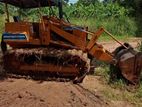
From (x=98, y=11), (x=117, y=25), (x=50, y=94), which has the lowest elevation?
(x=117, y=25)

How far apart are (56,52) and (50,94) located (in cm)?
162

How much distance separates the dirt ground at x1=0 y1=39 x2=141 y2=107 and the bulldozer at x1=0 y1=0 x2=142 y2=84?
1.30 feet

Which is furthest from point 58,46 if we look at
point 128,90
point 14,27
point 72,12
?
point 72,12

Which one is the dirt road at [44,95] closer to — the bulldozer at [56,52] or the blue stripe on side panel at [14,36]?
the bulldozer at [56,52]

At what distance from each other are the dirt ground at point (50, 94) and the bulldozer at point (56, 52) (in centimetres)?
40

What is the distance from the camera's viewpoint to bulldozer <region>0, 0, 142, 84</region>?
1024 cm

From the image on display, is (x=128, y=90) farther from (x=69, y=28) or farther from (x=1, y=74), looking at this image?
Answer: (x=1, y=74)

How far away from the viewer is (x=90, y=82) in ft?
35.6

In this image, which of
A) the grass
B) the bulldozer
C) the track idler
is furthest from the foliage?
the track idler

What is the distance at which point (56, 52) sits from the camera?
10.4 m

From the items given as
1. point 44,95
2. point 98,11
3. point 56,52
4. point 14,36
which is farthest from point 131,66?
point 98,11

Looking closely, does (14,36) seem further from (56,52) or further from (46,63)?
A: (56,52)

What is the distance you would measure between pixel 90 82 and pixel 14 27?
2.53m

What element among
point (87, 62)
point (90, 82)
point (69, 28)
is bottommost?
point (90, 82)
